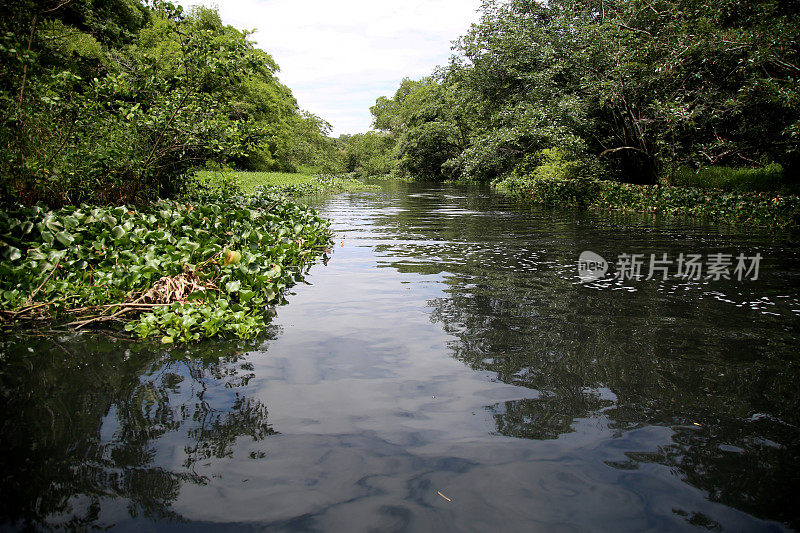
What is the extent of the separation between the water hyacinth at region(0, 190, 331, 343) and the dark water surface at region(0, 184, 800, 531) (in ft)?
1.12

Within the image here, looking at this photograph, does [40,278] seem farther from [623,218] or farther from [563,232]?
[623,218]

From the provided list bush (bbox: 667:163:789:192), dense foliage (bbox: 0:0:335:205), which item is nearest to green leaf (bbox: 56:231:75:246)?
dense foliage (bbox: 0:0:335:205)

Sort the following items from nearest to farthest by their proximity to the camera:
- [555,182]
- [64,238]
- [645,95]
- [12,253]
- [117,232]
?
[12,253] → [64,238] → [117,232] → [645,95] → [555,182]

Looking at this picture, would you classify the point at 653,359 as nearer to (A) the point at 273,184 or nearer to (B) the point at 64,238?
(B) the point at 64,238

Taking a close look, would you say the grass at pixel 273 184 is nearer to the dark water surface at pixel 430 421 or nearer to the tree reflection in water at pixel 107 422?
the tree reflection in water at pixel 107 422

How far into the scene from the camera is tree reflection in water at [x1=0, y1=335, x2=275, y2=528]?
2.55m

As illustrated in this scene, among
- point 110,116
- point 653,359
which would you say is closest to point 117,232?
point 110,116

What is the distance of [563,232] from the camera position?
1238 cm

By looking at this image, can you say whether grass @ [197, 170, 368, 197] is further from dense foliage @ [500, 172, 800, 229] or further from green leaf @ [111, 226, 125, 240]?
green leaf @ [111, 226, 125, 240]

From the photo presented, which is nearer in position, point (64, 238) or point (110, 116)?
point (64, 238)

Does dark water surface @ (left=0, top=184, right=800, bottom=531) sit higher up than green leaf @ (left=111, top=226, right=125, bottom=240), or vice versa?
green leaf @ (left=111, top=226, right=125, bottom=240)

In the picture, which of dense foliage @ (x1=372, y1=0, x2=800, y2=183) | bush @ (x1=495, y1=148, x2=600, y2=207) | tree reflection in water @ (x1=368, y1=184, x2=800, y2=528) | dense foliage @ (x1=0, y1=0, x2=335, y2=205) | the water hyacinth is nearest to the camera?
tree reflection in water @ (x1=368, y1=184, x2=800, y2=528)

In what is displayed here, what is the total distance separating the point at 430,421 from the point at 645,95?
17263mm

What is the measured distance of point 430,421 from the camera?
131 inches
